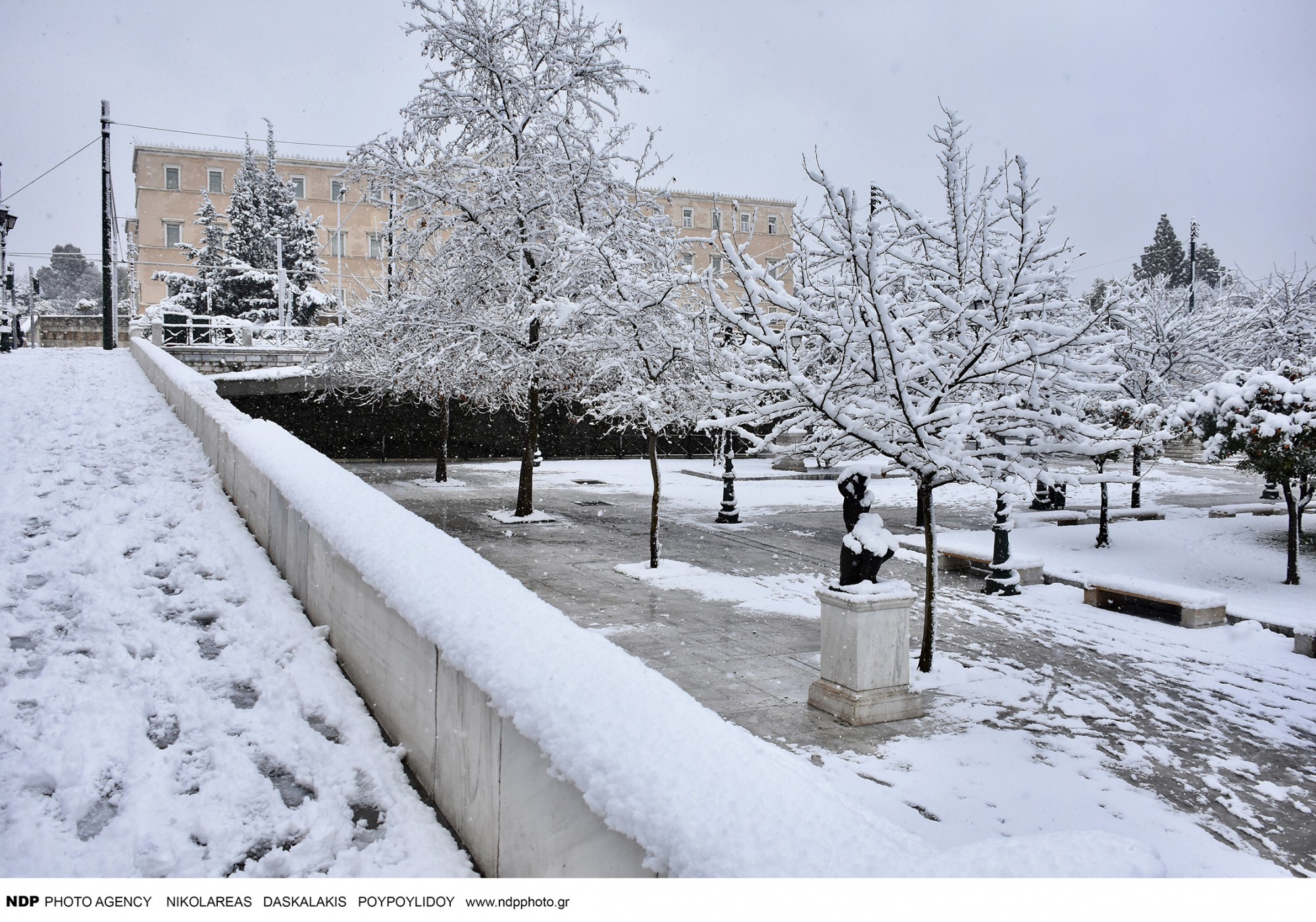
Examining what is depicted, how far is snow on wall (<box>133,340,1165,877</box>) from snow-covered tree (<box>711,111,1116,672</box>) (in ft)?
13.6

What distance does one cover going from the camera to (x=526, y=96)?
55.0ft

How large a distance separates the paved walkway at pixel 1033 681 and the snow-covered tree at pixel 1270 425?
361cm

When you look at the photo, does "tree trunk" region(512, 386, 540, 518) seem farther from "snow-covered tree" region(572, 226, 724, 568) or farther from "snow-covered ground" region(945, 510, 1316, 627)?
"snow-covered ground" region(945, 510, 1316, 627)

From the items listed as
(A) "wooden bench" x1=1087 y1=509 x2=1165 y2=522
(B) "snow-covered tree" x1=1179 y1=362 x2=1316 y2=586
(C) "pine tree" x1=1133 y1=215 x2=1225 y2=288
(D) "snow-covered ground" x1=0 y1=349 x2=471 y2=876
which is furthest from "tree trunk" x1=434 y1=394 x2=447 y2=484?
(C) "pine tree" x1=1133 y1=215 x2=1225 y2=288

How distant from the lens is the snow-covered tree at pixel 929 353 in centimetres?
715

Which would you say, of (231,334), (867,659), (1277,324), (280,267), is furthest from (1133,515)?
(280,267)

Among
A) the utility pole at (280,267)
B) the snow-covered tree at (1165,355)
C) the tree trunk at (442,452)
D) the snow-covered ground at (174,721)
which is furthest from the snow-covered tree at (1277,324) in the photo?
the utility pole at (280,267)

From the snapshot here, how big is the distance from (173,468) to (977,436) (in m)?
8.15

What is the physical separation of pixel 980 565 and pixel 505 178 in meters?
10.2

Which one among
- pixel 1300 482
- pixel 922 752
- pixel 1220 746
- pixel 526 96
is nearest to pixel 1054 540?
pixel 1300 482

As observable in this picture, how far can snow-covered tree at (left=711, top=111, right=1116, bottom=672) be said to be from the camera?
715 centimetres

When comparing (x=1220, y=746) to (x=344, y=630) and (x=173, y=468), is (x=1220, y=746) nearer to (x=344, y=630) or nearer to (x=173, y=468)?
(x=344, y=630)

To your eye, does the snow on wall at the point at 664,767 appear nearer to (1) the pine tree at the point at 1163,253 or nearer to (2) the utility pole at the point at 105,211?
(2) the utility pole at the point at 105,211

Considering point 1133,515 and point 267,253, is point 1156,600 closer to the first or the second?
point 1133,515
